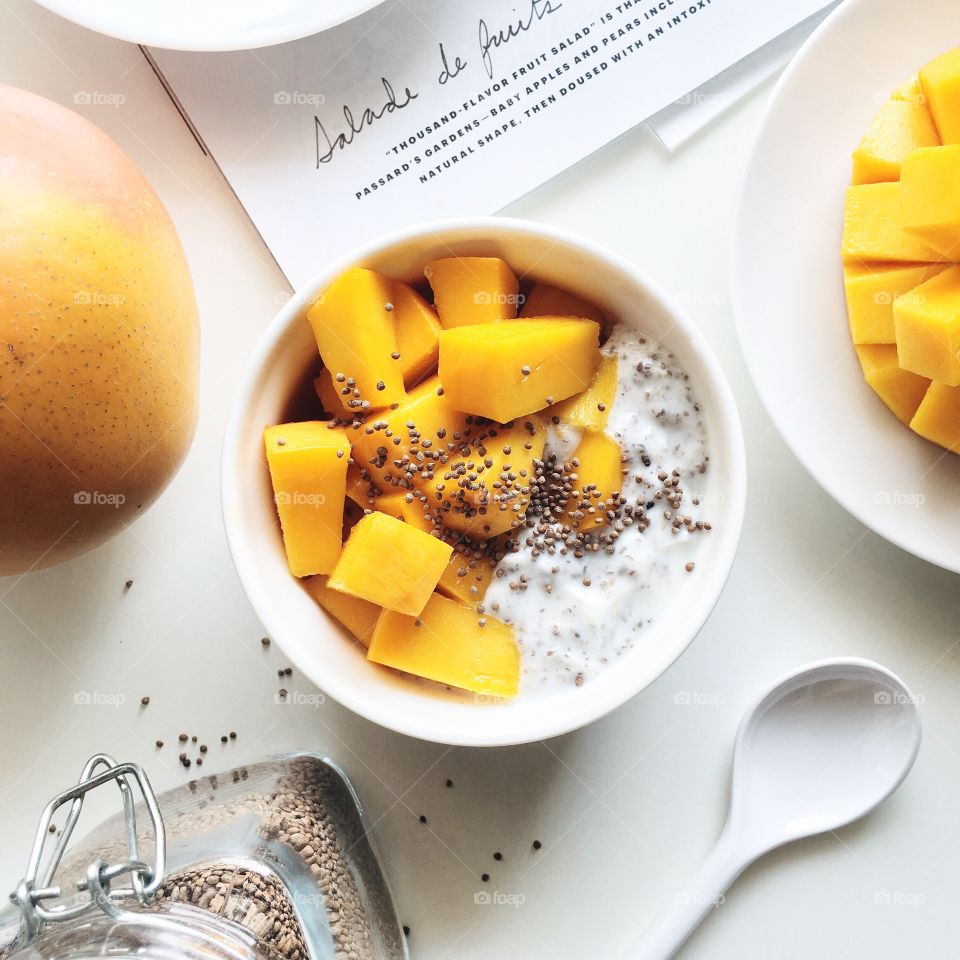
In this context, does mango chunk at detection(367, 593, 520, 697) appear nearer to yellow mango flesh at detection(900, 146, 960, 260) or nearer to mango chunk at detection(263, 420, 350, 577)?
mango chunk at detection(263, 420, 350, 577)

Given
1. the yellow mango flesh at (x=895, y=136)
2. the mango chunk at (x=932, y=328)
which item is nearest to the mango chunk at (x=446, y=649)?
the mango chunk at (x=932, y=328)

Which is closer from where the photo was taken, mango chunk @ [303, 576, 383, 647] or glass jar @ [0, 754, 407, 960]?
glass jar @ [0, 754, 407, 960]

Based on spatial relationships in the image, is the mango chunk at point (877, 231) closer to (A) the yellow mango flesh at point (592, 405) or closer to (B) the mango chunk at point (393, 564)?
(A) the yellow mango flesh at point (592, 405)

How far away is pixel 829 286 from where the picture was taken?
0.98 meters

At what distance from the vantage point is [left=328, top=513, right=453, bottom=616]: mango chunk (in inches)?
31.6

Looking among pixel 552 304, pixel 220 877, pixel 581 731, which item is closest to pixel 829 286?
pixel 552 304

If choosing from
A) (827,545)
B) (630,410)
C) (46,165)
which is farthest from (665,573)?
(46,165)

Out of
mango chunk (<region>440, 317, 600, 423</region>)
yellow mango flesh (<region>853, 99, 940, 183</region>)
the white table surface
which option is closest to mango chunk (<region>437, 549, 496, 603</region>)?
mango chunk (<region>440, 317, 600, 423</region>)

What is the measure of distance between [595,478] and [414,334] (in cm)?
20

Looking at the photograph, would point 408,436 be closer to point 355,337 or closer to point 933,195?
point 355,337

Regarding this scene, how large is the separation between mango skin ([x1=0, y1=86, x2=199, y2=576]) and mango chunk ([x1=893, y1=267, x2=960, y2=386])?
2.05 ft

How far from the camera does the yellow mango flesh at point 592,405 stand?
87 centimetres

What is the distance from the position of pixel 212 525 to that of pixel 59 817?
1.18ft

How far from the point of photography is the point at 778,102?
3.12 feet
